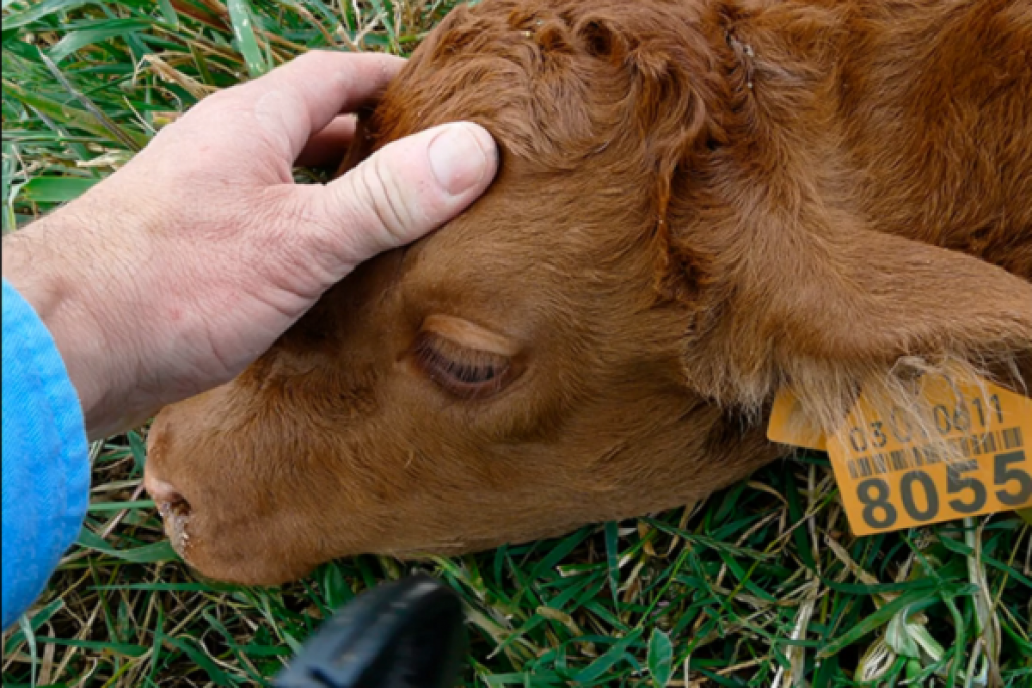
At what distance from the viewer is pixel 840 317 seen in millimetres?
2045

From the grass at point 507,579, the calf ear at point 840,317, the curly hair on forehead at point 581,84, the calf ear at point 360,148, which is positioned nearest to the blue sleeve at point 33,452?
the calf ear at point 360,148

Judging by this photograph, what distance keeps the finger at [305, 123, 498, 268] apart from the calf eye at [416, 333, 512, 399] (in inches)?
10.7

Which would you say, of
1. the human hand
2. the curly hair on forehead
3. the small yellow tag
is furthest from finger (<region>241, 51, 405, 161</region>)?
the small yellow tag

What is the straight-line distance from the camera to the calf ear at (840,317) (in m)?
1.93

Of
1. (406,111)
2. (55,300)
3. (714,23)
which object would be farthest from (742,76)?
(55,300)

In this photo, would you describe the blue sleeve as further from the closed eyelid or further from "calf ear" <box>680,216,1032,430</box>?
"calf ear" <box>680,216,1032,430</box>

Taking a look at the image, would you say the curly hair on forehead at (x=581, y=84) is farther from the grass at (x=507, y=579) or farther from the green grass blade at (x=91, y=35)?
the green grass blade at (x=91, y=35)

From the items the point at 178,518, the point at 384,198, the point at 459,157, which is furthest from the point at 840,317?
the point at 178,518

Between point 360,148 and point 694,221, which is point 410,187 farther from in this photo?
point 694,221

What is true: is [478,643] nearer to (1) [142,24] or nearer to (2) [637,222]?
(2) [637,222]

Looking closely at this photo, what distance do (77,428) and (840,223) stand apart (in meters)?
1.77

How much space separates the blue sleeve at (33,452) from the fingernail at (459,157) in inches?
35.6

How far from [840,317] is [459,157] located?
913mm

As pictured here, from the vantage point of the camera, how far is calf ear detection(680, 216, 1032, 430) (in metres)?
1.93
